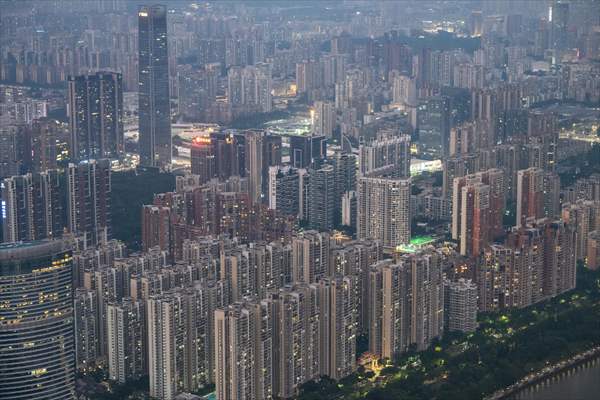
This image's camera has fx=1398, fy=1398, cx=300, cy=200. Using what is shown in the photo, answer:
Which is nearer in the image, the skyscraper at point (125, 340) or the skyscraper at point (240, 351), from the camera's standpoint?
the skyscraper at point (240, 351)

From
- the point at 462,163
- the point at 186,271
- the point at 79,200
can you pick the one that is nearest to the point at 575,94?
the point at 462,163

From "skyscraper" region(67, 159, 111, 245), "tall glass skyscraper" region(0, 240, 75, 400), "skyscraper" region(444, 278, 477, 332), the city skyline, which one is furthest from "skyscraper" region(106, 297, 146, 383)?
"skyscraper" region(67, 159, 111, 245)

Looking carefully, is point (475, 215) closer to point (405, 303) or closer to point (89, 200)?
point (405, 303)

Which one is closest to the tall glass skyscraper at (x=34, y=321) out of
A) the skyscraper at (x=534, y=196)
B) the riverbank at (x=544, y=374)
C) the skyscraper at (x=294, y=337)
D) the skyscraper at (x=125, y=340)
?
the skyscraper at (x=125, y=340)

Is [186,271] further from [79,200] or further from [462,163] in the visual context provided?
[462,163]

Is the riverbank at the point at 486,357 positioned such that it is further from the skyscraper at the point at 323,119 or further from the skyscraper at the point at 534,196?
the skyscraper at the point at 323,119

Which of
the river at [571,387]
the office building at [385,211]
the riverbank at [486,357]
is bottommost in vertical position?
the river at [571,387]
